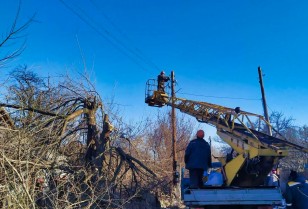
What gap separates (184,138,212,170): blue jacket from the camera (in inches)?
321

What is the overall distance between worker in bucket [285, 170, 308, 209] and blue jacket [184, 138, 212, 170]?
2.32 m

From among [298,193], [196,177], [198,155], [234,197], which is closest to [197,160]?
[198,155]

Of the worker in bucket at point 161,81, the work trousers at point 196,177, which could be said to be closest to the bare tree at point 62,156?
the work trousers at point 196,177

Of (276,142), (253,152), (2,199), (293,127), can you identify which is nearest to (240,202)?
(253,152)

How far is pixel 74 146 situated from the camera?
936cm

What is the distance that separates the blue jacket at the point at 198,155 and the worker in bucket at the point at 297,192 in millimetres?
2315

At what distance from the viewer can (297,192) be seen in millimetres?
8562

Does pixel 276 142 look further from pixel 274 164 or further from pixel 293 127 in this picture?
pixel 293 127

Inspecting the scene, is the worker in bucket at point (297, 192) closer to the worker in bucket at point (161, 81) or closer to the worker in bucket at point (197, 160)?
the worker in bucket at point (197, 160)

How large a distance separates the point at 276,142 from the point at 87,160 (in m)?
5.00

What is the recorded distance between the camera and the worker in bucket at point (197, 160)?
8.16 m

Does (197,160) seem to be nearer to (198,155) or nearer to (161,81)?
(198,155)

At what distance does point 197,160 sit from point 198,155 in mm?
125

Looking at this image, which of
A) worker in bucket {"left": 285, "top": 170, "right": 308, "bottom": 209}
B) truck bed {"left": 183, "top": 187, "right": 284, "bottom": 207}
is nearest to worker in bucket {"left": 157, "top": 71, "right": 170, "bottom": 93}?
worker in bucket {"left": 285, "top": 170, "right": 308, "bottom": 209}
